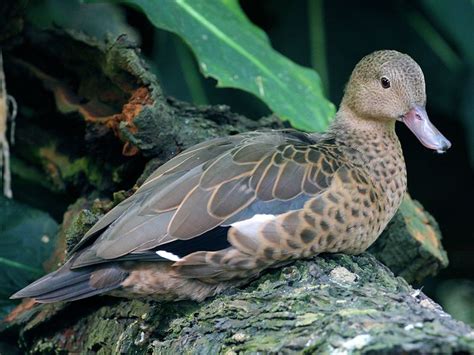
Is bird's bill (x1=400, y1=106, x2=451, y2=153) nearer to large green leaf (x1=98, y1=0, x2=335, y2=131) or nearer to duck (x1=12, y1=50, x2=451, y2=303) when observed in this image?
duck (x1=12, y1=50, x2=451, y2=303)

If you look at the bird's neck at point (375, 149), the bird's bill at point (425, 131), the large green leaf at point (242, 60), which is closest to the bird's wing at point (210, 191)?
the bird's neck at point (375, 149)

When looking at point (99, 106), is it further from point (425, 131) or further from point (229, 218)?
point (425, 131)

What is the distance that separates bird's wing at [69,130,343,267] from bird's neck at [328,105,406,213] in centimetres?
13

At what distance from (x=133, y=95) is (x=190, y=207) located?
0.62m

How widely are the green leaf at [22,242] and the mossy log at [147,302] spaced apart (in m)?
0.12

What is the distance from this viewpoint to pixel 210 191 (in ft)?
8.82

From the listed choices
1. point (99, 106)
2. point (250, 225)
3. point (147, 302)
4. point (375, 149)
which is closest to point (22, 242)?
point (99, 106)

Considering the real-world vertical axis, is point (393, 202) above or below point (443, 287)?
above

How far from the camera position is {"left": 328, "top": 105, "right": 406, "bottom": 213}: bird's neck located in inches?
117

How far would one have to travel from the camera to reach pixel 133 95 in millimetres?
3143

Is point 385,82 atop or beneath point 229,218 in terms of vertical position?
atop

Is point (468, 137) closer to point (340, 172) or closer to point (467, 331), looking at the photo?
point (340, 172)

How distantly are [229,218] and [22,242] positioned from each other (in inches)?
42.0

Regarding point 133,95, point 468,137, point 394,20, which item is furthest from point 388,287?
point 394,20
